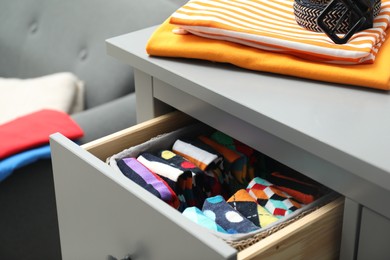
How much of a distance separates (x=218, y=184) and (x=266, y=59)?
20 cm

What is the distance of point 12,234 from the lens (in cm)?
147

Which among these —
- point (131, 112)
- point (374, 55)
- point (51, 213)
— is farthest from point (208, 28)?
point (51, 213)

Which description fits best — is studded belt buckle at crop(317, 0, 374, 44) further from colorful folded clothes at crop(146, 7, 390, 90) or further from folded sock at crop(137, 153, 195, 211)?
folded sock at crop(137, 153, 195, 211)

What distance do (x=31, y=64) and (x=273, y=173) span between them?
1159 mm

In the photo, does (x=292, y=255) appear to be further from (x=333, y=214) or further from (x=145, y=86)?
(x=145, y=86)

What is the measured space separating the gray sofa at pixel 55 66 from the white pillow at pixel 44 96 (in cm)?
5

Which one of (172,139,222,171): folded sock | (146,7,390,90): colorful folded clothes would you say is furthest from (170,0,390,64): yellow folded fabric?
(172,139,222,171): folded sock

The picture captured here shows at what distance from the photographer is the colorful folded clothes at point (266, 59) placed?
0.80 metres

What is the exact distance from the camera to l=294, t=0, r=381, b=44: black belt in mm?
840

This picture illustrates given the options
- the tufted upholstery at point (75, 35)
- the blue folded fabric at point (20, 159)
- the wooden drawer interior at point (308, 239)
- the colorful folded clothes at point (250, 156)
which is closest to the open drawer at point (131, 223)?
the wooden drawer interior at point (308, 239)

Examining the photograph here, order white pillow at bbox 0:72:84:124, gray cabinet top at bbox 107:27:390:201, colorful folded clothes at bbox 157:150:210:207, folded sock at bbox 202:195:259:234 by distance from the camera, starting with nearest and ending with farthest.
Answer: gray cabinet top at bbox 107:27:390:201, folded sock at bbox 202:195:259:234, colorful folded clothes at bbox 157:150:210:207, white pillow at bbox 0:72:84:124

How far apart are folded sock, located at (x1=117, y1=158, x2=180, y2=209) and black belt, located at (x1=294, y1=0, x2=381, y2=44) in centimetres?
28

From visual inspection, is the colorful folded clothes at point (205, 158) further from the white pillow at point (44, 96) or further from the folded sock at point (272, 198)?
the white pillow at point (44, 96)

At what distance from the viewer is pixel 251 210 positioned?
842mm
